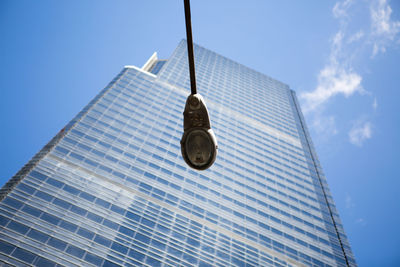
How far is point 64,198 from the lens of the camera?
70.9 feet

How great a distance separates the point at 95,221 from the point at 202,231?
10770 millimetres

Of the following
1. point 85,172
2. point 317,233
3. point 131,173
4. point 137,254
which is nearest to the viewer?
point 137,254

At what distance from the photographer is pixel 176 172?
30.8 meters

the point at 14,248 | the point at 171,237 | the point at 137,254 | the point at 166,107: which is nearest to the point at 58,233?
the point at 14,248

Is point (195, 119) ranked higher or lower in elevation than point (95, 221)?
lower

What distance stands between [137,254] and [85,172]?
→ 1016cm

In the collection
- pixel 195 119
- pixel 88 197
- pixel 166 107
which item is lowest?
pixel 195 119

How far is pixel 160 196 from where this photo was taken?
26859mm

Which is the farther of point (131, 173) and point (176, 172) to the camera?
point (176, 172)

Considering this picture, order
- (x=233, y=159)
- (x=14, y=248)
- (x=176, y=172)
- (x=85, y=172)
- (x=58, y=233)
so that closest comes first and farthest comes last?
(x=14, y=248) < (x=58, y=233) < (x=85, y=172) < (x=176, y=172) < (x=233, y=159)

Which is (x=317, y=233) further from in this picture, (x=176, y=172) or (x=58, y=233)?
(x=58, y=233)

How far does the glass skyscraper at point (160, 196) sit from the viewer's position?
1959 centimetres

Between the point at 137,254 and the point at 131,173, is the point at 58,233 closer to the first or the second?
the point at 137,254

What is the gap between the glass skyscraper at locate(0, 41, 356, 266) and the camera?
771 inches
